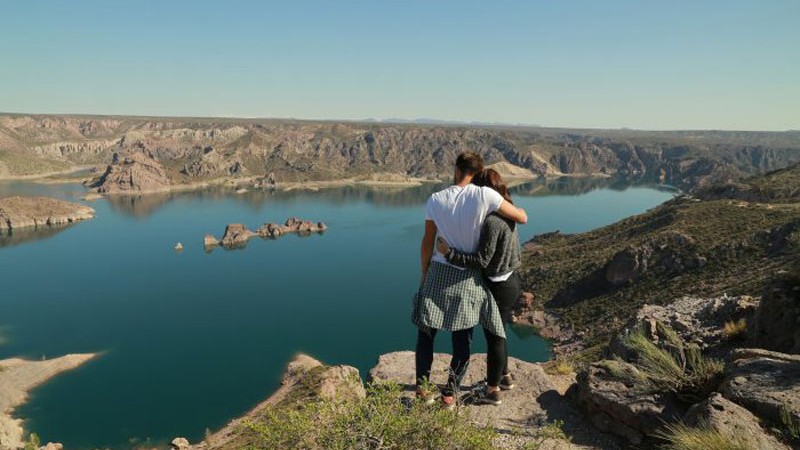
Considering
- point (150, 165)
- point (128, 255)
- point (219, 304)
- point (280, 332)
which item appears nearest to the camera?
point (280, 332)

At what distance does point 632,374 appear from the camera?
6320 mm

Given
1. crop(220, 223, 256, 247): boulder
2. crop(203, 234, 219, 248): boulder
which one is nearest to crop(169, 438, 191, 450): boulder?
crop(203, 234, 219, 248): boulder

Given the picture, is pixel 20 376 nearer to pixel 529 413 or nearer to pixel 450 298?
pixel 529 413

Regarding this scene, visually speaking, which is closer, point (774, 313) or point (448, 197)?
point (448, 197)

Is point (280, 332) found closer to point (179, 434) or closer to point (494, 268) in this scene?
point (179, 434)

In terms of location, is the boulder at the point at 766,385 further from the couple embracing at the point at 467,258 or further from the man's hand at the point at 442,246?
the man's hand at the point at 442,246

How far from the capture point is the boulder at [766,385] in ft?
14.9

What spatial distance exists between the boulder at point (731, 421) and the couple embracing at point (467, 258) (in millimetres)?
2071

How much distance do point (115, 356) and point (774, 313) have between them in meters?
58.6

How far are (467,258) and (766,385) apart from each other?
3445 mm

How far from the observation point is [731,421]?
437 centimetres

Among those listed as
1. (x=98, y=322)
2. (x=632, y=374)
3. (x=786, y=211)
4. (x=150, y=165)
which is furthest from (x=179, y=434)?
(x=150, y=165)

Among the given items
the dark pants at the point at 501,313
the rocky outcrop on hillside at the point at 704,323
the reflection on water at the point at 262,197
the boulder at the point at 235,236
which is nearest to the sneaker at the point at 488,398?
the dark pants at the point at 501,313

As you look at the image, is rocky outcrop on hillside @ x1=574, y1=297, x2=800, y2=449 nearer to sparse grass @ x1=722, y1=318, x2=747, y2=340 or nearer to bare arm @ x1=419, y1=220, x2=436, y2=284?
sparse grass @ x1=722, y1=318, x2=747, y2=340
